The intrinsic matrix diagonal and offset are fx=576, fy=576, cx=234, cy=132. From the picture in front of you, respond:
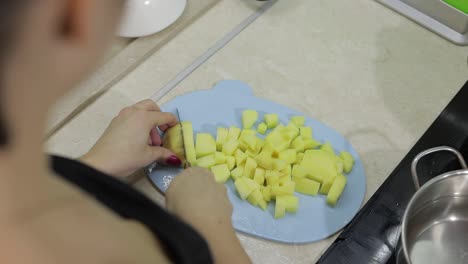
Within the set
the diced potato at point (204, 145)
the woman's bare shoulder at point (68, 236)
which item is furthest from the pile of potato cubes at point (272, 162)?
the woman's bare shoulder at point (68, 236)

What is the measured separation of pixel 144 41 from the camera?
1036 mm

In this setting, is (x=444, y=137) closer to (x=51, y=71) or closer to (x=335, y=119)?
(x=335, y=119)

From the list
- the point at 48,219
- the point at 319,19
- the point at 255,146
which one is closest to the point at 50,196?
the point at 48,219

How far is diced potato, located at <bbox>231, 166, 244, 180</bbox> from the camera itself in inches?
33.9

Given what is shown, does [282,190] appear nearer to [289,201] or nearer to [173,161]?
[289,201]

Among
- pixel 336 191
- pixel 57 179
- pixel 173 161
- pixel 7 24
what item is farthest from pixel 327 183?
pixel 7 24

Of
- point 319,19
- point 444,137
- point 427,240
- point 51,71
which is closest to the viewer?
point 51,71

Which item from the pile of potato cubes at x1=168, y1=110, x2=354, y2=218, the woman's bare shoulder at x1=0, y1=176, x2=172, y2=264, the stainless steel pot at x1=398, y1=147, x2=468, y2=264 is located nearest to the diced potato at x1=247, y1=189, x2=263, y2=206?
the pile of potato cubes at x1=168, y1=110, x2=354, y2=218

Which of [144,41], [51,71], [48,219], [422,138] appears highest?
[51,71]

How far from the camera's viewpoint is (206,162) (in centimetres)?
87

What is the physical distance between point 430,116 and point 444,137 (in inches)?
1.9

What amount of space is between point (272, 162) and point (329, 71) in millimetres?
244

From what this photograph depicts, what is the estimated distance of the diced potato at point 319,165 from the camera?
0.86 meters

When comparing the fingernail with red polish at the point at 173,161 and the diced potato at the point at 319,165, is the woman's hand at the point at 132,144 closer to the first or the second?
the fingernail with red polish at the point at 173,161
